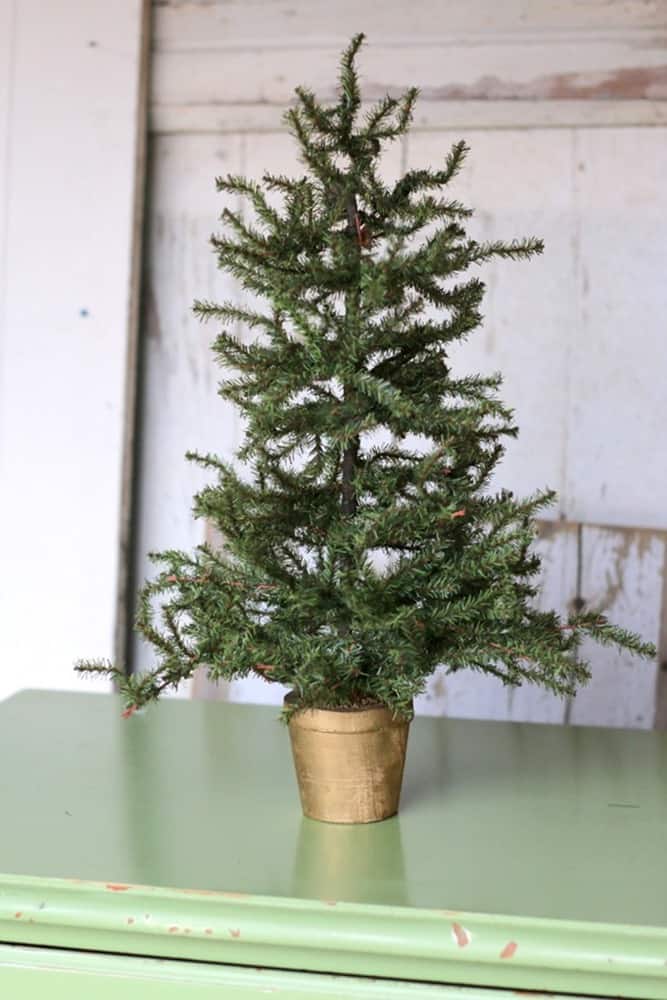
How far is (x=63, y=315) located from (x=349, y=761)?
120 centimetres

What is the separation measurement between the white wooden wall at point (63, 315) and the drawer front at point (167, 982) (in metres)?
1.09

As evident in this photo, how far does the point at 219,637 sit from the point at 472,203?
114 centimetres

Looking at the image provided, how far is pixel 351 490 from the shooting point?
108 centimetres

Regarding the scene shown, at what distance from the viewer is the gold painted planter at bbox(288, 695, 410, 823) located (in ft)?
3.37

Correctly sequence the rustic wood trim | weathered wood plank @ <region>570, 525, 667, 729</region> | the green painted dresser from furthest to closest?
the rustic wood trim, weathered wood plank @ <region>570, 525, 667, 729</region>, the green painted dresser

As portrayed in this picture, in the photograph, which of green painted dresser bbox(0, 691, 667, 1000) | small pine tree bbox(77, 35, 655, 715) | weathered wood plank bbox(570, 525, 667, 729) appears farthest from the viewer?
weathered wood plank bbox(570, 525, 667, 729)

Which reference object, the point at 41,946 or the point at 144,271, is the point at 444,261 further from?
the point at 144,271

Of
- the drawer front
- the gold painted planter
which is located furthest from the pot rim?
the drawer front

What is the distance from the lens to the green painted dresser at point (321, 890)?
870mm

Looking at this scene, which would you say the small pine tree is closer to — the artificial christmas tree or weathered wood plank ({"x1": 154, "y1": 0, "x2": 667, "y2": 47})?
the artificial christmas tree

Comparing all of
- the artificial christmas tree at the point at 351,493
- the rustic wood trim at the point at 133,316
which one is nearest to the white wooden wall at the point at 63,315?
the rustic wood trim at the point at 133,316

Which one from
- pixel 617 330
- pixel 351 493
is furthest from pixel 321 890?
pixel 617 330

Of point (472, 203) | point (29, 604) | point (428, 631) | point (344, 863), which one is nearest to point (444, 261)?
point (428, 631)

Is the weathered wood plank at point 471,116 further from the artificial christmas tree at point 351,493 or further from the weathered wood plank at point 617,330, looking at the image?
the artificial christmas tree at point 351,493
